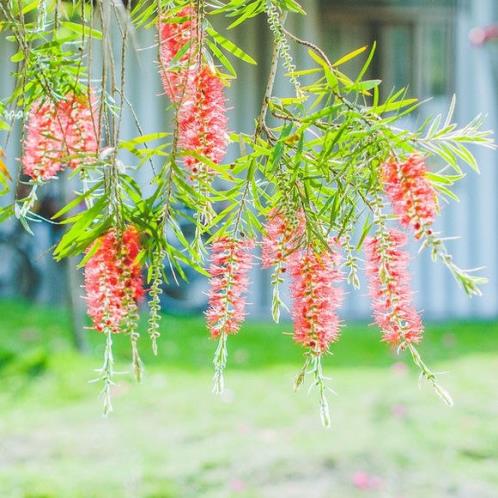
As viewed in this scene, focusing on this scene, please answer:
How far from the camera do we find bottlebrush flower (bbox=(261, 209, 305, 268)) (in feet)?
3.24

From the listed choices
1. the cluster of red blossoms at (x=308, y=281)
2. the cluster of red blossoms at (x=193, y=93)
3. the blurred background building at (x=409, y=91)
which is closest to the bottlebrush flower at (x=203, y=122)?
the cluster of red blossoms at (x=193, y=93)

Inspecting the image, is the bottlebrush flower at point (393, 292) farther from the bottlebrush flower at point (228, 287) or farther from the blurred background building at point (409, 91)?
the blurred background building at point (409, 91)

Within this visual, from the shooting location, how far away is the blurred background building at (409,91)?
663 cm

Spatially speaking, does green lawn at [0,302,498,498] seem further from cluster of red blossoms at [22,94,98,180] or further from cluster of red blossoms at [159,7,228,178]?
cluster of red blossoms at [159,7,228,178]

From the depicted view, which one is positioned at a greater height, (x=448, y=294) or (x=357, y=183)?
(x=357, y=183)

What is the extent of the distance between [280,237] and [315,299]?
0.28 ft

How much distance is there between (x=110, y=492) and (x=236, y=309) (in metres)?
2.63

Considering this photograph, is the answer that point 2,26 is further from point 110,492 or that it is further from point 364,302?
point 364,302

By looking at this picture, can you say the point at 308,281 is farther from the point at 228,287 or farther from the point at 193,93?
the point at 193,93

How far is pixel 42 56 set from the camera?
122cm

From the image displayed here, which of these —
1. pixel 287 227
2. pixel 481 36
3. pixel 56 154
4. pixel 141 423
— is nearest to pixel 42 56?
pixel 56 154

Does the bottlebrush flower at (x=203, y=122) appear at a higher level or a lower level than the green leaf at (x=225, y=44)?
lower

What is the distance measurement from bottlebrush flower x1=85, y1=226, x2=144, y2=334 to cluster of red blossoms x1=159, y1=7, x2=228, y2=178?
4.0 inches

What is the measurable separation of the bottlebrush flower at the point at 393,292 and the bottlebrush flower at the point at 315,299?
5cm
